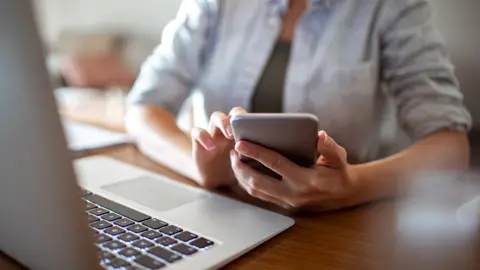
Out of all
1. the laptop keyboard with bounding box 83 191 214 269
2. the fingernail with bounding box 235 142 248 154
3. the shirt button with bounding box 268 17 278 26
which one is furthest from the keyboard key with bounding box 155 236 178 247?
the shirt button with bounding box 268 17 278 26

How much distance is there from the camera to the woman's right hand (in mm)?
607

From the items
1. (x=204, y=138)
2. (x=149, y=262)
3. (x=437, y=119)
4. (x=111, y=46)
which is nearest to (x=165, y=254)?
(x=149, y=262)

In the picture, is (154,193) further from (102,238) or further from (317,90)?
(317,90)

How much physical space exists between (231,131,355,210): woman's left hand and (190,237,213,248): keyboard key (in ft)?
0.33

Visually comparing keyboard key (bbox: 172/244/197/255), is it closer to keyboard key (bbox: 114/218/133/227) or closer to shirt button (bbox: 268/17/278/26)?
keyboard key (bbox: 114/218/133/227)

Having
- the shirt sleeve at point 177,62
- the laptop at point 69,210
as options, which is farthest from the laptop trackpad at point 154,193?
the shirt sleeve at point 177,62

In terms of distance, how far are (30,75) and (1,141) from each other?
0.07 m

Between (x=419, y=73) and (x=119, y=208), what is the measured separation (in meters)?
0.45

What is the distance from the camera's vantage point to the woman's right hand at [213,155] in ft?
1.99

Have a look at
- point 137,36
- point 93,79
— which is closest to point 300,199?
point 137,36

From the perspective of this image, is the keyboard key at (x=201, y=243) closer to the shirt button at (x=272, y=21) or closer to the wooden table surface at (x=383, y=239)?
the wooden table surface at (x=383, y=239)

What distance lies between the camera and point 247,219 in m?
0.53

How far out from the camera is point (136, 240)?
0.46m

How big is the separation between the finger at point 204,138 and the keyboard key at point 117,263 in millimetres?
235
